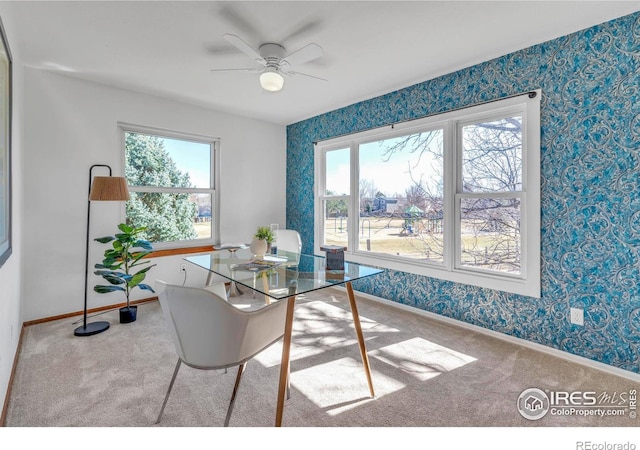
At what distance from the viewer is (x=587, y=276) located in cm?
231

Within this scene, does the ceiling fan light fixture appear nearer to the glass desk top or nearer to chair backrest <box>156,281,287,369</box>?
the glass desk top

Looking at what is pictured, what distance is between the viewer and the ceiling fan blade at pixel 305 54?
2227 mm

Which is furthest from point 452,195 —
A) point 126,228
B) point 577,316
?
point 126,228

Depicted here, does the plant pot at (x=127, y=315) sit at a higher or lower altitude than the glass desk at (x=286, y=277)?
lower

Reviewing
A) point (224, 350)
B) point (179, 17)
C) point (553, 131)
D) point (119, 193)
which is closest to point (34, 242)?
point (119, 193)

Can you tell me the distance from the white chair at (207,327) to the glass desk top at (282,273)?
9.2 inches

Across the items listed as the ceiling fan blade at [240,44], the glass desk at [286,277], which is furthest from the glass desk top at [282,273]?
the ceiling fan blade at [240,44]

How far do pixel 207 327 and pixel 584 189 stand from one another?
106 inches

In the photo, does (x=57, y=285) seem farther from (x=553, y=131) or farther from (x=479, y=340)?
(x=553, y=131)

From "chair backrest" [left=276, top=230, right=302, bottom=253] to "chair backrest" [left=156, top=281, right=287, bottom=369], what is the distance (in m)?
2.25

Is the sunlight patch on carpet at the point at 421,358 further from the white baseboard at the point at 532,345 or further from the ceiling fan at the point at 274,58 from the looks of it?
the ceiling fan at the point at 274,58

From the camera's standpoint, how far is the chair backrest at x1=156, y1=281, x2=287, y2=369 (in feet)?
4.67

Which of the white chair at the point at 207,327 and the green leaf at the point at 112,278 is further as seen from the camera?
the green leaf at the point at 112,278

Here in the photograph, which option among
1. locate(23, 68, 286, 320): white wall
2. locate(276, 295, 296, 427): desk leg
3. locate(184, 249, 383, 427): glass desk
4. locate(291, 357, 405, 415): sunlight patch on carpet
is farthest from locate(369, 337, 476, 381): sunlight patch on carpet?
locate(23, 68, 286, 320): white wall
